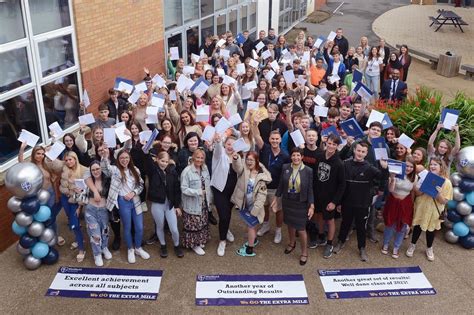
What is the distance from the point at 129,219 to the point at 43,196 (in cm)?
112

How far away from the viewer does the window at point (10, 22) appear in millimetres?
6328

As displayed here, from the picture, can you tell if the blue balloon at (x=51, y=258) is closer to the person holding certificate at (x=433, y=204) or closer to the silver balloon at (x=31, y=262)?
the silver balloon at (x=31, y=262)

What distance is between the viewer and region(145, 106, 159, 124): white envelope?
7336mm

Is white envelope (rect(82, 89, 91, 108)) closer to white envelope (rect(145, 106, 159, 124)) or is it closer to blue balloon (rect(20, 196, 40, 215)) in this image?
white envelope (rect(145, 106, 159, 124))

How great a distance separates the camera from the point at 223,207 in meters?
6.39

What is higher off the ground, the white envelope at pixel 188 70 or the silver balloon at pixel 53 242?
the white envelope at pixel 188 70

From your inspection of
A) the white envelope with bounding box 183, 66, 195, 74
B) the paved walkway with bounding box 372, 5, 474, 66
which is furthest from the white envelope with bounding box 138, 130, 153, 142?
the paved walkway with bounding box 372, 5, 474, 66

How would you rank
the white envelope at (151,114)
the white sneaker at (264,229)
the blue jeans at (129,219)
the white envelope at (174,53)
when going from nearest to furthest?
1. the blue jeans at (129,219)
2. the white sneaker at (264,229)
3. the white envelope at (151,114)
4. the white envelope at (174,53)

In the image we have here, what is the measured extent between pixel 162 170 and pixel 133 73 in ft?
13.9

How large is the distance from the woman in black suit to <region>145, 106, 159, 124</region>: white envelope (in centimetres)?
243

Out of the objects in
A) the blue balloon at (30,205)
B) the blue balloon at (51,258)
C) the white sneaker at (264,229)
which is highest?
the blue balloon at (30,205)

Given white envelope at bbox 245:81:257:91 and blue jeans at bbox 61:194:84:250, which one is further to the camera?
white envelope at bbox 245:81:257:91

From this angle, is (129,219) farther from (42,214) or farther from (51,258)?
(51,258)

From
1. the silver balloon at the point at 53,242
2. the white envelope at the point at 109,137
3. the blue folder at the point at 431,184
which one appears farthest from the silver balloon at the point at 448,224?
the silver balloon at the point at 53,242
